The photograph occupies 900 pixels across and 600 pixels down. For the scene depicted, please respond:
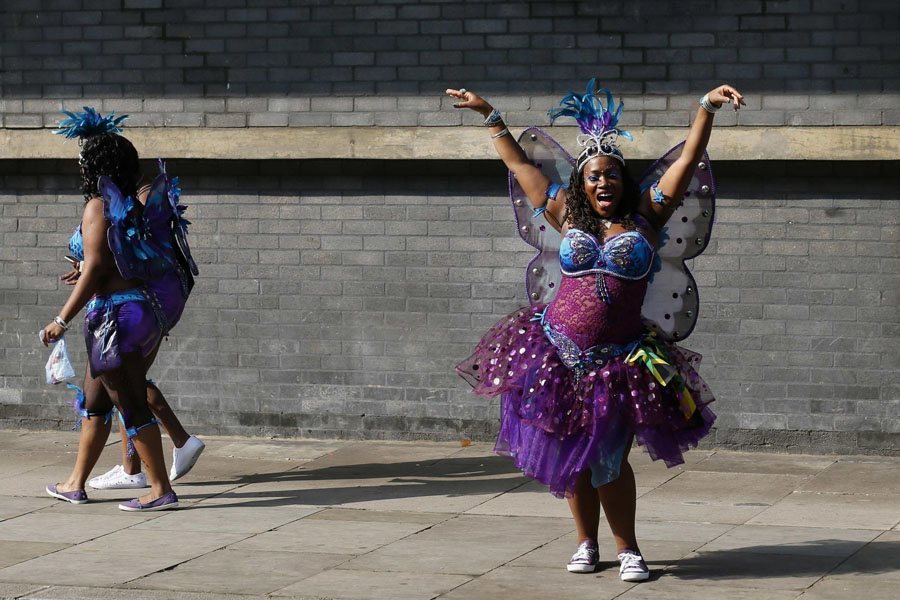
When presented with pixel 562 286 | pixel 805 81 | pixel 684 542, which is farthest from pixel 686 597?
pixel 805 81

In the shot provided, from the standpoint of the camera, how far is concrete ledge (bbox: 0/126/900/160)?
8648 mm

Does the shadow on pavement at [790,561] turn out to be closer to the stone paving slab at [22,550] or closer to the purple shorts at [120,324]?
the stone paving slab at [22,550]

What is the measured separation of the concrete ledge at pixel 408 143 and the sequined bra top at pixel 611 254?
3.15 m

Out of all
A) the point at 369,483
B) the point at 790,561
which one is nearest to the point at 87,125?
the point at 369,483

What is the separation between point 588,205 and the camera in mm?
5965

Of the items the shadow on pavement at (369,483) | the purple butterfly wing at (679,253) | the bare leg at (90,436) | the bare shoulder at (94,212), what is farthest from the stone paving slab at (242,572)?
the bare shoulder at (94,212)

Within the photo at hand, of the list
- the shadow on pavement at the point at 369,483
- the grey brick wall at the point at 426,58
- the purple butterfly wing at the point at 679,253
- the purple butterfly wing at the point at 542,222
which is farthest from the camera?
the grey brick wall at the point at 426,58

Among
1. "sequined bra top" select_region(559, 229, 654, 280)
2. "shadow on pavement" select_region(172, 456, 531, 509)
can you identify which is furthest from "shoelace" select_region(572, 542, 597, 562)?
"shadow on pavement" select_region(172, 456, 531, 509)

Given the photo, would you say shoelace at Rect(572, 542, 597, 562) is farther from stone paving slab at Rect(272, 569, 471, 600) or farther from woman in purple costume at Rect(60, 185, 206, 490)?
woman in purple costume at Rect(60, 185, 206, 490)

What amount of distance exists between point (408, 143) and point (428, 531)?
3311 millimetres

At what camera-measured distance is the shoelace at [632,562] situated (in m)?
5.79

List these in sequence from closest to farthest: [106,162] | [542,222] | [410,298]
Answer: [542,222], [106,162], [410,298]

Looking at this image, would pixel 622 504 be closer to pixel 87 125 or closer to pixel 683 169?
pixel 683 169

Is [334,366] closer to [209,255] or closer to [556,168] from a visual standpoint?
[209,255]
